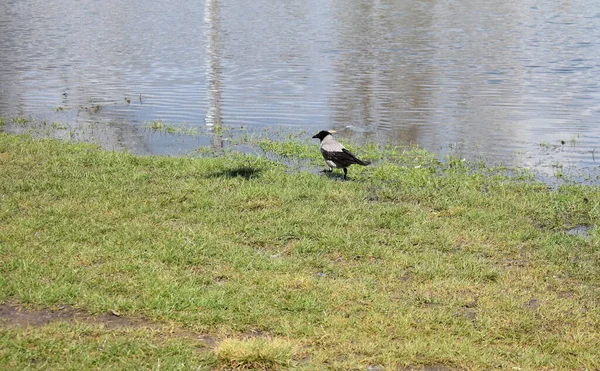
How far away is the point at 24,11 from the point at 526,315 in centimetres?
4659

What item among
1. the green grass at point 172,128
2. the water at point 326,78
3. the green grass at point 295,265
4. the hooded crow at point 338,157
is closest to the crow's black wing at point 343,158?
the hooded crow at point 338,157

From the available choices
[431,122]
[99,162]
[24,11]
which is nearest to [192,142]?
[99,162]

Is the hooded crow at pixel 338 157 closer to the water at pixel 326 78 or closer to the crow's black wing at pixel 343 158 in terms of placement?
the crow's black wing at pixel 343 158

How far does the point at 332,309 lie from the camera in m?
6.98

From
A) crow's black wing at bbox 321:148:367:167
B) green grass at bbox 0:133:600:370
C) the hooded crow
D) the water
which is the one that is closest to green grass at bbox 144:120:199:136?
the water

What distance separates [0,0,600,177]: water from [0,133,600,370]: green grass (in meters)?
2.96

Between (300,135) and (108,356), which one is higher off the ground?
(108,356)

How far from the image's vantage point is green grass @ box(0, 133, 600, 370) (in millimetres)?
6188

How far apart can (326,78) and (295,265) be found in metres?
16.0

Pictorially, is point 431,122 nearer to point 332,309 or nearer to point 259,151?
point 259,151

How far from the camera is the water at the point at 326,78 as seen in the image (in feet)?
Result: 52.2

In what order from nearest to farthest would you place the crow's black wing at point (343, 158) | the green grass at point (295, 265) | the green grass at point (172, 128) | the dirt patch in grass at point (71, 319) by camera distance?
the green grass at point (295, 265) < the dirt patch in grass at point (71, 319) < the crow's black wing at point (343, 158) < the green grass at point (172, 128)

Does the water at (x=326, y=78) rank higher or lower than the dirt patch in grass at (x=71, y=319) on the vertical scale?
lower

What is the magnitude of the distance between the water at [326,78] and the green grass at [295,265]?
2964 millimetres
